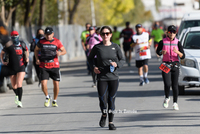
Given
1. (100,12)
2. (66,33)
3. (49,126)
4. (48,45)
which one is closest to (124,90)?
(48,45)

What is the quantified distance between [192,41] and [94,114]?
14.1ft

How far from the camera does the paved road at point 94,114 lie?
27.9 ft

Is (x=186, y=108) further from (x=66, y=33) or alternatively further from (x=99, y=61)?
(x=66, y=33)

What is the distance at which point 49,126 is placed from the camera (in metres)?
8.94

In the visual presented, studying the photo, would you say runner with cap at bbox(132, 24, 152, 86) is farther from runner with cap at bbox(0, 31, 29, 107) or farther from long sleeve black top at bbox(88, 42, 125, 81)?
long sleeve black top at bbox(88, 42, 125, 81)

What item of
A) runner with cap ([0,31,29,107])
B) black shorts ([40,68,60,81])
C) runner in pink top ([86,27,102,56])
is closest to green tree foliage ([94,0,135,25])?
runner in pink top ([86,27,102,56])

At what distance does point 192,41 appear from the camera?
43.4 feet

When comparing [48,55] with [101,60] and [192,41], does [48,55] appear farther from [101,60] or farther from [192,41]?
[192,41]

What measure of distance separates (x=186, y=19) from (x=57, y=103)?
22.1 feet

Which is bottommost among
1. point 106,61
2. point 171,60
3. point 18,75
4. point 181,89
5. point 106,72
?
point 181,89

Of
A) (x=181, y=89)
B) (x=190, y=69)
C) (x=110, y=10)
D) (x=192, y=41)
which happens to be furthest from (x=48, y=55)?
(x=110, y=10)

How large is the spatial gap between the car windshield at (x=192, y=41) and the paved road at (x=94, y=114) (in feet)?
4.04

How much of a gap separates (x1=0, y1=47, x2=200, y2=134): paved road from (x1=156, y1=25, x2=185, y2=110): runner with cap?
41 cm

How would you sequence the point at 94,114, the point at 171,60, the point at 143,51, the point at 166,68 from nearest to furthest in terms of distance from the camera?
the point at 94,114 < the point at 166,68 < the point at 171,60 < the point at 143,51
